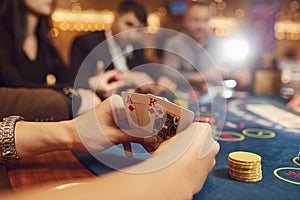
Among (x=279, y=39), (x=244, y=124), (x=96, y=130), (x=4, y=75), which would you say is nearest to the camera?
(x=96, y=130)

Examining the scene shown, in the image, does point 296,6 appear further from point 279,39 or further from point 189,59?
point 189,59

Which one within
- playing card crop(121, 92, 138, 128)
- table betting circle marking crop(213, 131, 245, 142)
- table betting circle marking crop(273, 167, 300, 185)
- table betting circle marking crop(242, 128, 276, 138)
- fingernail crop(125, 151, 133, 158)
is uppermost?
playing card crop(121, 92, 138, 128)

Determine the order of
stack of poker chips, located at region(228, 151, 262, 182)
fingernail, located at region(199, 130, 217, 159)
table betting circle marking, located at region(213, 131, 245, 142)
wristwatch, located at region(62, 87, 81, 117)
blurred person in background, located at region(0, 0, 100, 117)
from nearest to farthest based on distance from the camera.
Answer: fingernail, located at region(199, 130, 217, 159) < stack of poker chips, located at region(228, 151, 262, 182) < table betting circle marking, located at region(213, 131, 245, 142) < wristwatch, located at region(62, 87, 81, 117) < blurred person in background, located at region(0, 0, 100, 117)

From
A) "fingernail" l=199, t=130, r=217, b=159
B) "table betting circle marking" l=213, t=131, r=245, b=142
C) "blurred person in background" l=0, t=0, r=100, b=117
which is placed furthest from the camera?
"blurred person in background" l=0, t=0, r=100, b=117

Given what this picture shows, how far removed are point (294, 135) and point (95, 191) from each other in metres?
1.13

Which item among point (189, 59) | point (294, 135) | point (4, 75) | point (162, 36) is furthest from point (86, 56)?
point (162, 36)

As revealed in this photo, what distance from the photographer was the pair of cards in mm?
940

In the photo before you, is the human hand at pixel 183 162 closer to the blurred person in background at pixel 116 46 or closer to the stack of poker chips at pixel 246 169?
the stack of poker chips at pixel 246 169

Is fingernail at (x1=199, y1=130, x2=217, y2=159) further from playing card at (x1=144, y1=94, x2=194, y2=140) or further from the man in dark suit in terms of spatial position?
the man in dark suit

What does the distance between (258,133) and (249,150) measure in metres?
0.29

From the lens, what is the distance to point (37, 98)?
1.49 m

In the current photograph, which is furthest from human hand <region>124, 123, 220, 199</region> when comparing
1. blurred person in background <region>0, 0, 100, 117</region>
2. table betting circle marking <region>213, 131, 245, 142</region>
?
blurred person in background <region>0, 0, 100, 117</region>

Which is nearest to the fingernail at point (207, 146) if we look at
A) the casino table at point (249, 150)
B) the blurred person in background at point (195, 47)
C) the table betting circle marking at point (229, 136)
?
the casino table at point (249, 150)

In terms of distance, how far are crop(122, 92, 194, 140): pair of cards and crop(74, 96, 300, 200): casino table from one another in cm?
14
